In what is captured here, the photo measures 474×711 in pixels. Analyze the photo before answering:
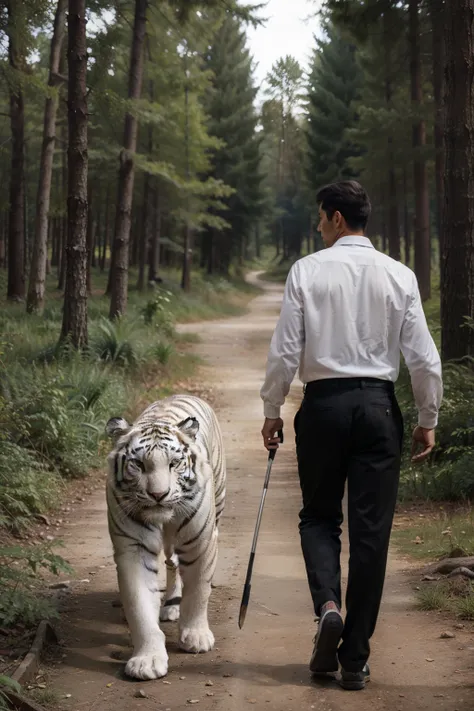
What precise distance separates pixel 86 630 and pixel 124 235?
15.6m

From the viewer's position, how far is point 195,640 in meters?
5.20

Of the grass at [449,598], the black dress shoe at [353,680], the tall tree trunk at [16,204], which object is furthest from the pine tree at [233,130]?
the black dress shoe at [353,680]

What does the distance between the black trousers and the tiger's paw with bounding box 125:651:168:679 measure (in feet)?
2.79

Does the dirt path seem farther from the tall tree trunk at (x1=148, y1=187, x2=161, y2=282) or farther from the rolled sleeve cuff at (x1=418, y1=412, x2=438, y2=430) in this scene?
the tall tree trunk at (x1=148, y1=187, x2=161, y2=282)

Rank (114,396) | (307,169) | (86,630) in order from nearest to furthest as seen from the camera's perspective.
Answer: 1. (86,630)
2. (114,396)
3. (307,169)

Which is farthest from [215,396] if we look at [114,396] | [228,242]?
[228,242]

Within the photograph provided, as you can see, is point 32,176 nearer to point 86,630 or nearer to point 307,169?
point 307,169

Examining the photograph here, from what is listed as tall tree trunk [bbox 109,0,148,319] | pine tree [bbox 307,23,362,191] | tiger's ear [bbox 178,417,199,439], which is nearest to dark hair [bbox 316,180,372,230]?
tiger's ear [bbox 178,417,199,439]

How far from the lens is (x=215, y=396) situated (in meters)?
17.1

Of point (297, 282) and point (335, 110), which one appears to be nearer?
point (297, 282)

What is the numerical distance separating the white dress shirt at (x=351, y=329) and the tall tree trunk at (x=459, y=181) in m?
5.89

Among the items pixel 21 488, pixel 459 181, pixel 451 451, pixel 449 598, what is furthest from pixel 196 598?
pixel 459 181

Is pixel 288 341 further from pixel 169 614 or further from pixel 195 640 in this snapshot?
pixel 169 614

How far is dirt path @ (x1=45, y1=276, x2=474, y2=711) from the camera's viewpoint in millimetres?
4531
